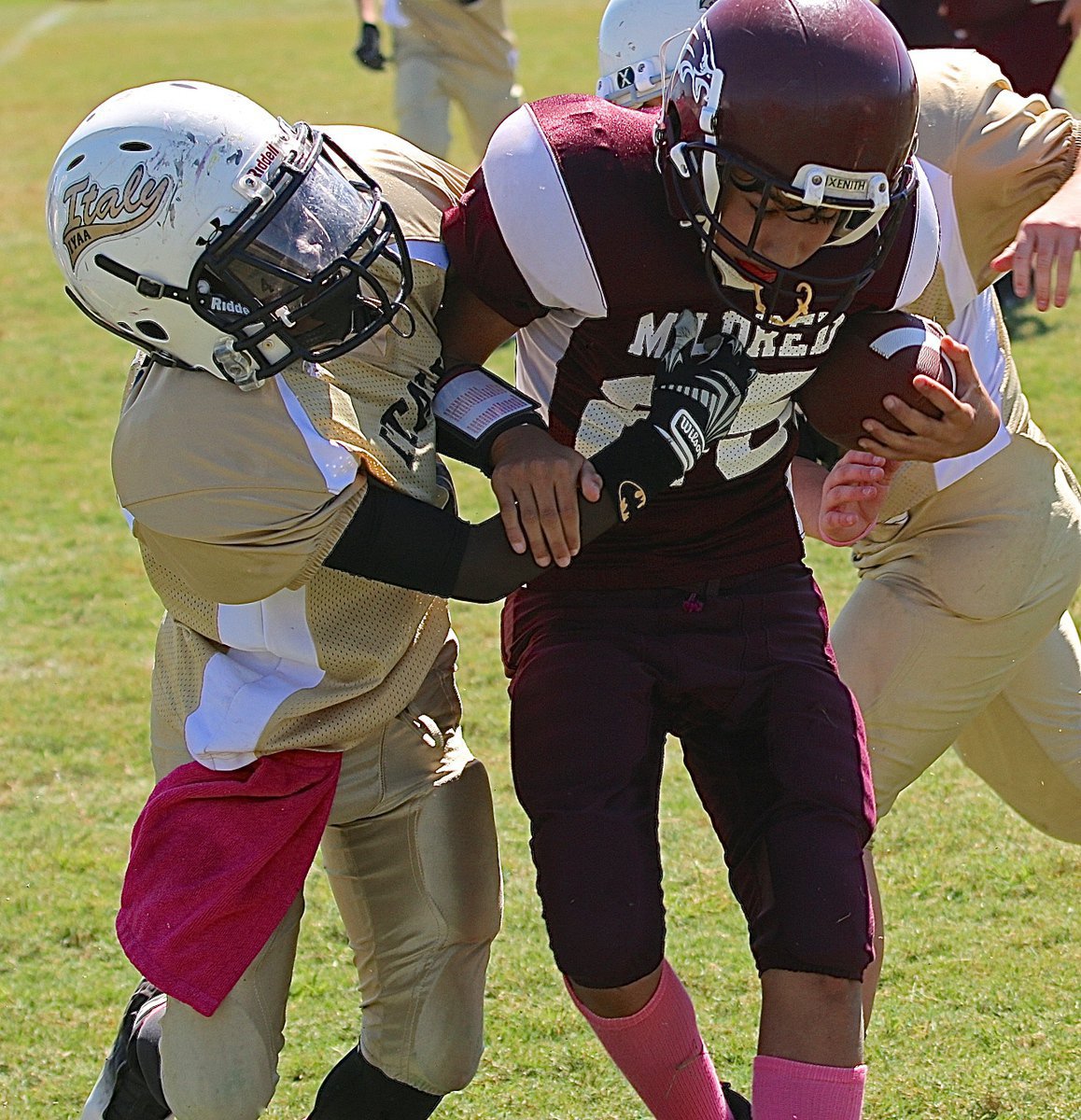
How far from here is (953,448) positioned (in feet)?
8.85

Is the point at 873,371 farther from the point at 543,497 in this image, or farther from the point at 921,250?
the point at 543,497

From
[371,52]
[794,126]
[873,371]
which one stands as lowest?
[371,52]

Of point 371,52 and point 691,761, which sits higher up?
point 691,761

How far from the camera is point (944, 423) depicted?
265 cm

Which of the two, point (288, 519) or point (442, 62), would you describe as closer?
point (288, 519)

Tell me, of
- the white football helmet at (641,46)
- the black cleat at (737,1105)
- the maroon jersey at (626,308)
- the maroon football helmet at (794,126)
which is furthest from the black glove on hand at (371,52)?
the black cleat at (737,1105)

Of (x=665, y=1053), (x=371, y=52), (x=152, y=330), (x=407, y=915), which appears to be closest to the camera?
(x=152, y=330)

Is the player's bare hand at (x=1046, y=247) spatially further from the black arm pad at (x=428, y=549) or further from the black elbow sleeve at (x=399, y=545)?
the black elbow sleeve at (x=399, y=545)

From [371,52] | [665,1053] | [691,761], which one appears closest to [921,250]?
[691,761]

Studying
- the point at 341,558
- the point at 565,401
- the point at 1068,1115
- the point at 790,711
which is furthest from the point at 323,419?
the point at 1068,1115

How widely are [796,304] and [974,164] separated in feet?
1.90

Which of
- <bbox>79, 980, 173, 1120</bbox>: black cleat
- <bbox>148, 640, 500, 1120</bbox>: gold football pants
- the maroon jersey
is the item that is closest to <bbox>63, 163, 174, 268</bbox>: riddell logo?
the maroon jersey

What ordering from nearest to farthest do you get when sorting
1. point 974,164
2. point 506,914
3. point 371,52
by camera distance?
point 974,164 < point 506,914 < point 371,52

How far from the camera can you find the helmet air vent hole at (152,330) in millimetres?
2475
